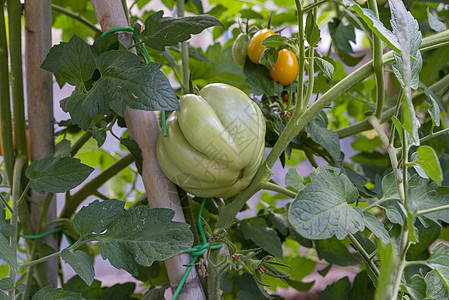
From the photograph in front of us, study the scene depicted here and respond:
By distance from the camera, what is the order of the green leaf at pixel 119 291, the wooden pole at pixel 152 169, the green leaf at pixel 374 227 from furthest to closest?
the green leaf at pixel 119 291
the wooden pole at pixel 152 169
the green leaf at pixel 374 227

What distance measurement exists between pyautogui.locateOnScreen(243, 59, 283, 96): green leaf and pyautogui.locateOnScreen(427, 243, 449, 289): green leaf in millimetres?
227

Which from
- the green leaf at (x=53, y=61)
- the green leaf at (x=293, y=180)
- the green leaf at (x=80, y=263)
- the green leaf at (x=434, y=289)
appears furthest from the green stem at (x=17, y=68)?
the green leaf at (x=434, y=289)

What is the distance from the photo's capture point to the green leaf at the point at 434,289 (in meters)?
0.30

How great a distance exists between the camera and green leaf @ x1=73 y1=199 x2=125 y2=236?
365 millimetres

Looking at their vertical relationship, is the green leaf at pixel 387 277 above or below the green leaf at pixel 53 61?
below

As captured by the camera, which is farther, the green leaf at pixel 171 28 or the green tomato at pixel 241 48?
the green tomato at pixel 241 48

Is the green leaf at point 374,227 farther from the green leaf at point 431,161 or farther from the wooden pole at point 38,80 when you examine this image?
the wooden pole at point 38,80

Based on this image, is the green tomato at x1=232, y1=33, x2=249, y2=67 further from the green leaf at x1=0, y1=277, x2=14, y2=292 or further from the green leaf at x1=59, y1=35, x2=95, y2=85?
the green leaf at x1=0, y1=277, x2=14, y2=292

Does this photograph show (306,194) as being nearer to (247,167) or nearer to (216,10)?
(247,167)

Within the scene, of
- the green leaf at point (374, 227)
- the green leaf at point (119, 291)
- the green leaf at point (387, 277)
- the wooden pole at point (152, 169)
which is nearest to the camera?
the green leaf at point (387, 277)

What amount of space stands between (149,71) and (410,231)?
208mm

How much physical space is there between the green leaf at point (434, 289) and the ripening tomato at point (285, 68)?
0.22m


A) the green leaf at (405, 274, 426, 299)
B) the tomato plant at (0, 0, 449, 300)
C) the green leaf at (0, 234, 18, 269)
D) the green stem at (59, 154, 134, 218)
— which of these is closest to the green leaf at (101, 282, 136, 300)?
the tomato plant at (0, 0, 449, 300)

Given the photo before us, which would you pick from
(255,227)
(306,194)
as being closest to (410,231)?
(306,194)
